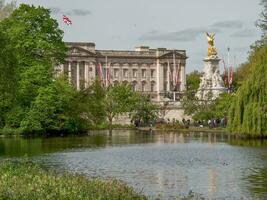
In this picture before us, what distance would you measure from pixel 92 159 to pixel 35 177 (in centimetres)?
1433

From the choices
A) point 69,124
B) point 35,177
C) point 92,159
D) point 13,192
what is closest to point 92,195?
point 13,192

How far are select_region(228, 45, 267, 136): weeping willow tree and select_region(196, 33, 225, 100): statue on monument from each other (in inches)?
1916

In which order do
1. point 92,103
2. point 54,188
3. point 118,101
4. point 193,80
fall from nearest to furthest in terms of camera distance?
point 54,188 < point 92,103 < point 118,101 < point 193,80

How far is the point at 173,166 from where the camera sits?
32.6m

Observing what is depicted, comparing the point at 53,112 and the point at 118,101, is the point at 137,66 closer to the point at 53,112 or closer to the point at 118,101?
the point at 118,101

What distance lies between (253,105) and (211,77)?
190 feet

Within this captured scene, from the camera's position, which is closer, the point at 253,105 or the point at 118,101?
the point at 253,105

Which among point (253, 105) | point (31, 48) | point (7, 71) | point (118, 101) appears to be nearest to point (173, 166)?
point (7, 71)

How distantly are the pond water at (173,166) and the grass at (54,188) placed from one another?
6.69 feet

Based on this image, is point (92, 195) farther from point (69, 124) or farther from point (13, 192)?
point (69, 124)

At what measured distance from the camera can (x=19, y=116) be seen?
204 feet

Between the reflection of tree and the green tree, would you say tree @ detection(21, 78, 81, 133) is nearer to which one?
the green tree

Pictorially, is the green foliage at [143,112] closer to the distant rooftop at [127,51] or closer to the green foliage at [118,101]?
the green foliage at [118,101]

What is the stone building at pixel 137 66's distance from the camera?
530ft
